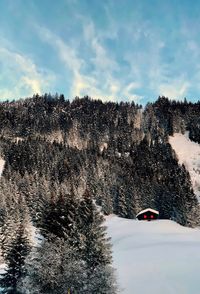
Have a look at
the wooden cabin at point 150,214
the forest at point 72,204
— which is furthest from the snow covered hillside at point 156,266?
the wooden cabin at point 150,214

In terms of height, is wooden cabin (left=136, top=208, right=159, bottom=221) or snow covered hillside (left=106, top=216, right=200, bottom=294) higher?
wooden cabin (left=136, top=208, right=159, bottom=221)

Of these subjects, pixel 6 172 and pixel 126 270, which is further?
pixel 6 172

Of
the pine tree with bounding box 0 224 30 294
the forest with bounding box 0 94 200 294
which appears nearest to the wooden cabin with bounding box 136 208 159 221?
the forest with bounding box 0 94 200 294

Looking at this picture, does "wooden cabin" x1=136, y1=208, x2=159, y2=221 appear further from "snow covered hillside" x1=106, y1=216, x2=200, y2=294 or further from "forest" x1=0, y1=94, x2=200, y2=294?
"snow covered hillside" x1=106, y1=216, x2=200, y2=294

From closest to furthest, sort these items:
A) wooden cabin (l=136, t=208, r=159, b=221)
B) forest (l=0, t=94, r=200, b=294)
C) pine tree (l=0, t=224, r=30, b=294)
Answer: forest (l=0, t=94, r=200, b=294) → pine tree (l=0, t=224, r=30, b=294) → wooden cabin (l=136, t=208, r=159, b=221)

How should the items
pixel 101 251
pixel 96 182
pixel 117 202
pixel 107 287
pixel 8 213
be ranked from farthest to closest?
pixel 96 182
pixel 117 202
pixel 8 213
pixel 101 251
pixel 107 287

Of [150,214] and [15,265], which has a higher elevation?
[150,214]

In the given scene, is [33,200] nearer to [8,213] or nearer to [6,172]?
[8,213]

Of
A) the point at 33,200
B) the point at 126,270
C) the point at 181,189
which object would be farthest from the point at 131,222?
the point at 126,270

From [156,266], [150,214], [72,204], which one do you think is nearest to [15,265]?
[72,204]

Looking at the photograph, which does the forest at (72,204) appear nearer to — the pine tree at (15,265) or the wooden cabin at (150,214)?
the pine tree at (15,265)

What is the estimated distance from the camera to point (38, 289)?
116ft

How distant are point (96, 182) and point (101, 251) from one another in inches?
4066

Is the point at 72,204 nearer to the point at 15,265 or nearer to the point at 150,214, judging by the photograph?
the point at 15,265
